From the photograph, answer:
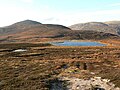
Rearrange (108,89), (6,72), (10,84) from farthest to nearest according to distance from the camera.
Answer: (6,72)
(10,84)
(108,89)

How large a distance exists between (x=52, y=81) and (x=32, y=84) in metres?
4.54

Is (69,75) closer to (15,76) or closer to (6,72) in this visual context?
(15,76)

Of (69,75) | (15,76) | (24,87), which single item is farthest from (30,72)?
(24,87)

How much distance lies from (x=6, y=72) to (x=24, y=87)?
1477 centimetres

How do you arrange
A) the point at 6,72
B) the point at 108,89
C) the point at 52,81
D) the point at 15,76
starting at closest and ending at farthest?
the point at 108,89
the point at 52,81
the point at 15,76
the point at 6,72

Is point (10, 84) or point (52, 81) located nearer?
point (10, 84)

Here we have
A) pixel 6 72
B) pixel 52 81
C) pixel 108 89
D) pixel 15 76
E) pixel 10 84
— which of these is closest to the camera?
pixel 108 89

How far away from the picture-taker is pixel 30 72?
5353cm

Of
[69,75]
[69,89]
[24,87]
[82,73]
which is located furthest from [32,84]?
[82,73]

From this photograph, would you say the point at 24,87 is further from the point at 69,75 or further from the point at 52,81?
the point at 69,75

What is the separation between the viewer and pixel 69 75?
4991 cm

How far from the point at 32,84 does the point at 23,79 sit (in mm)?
4543

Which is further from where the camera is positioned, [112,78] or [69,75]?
[69,75]

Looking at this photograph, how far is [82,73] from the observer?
171 feet
